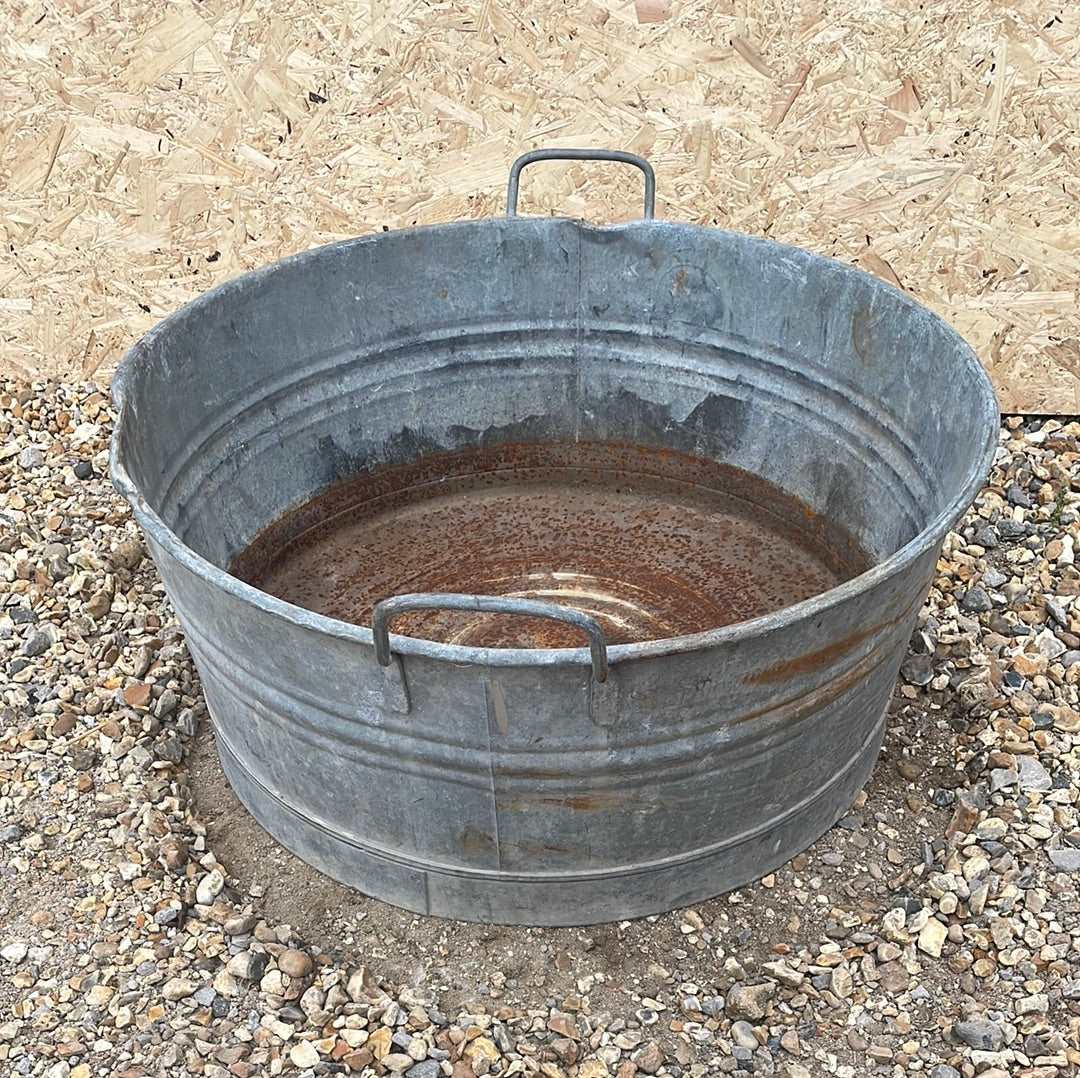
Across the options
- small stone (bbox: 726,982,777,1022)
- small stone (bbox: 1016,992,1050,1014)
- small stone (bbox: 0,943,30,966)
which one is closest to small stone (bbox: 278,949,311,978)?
small stone (bbox: 0,943,30,966)

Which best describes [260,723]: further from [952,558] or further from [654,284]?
[952,558]

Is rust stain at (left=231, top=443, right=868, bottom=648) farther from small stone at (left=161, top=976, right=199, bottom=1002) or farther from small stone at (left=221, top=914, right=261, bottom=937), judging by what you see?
small stone at (left=161, top=976, right=199, bottom=1002)

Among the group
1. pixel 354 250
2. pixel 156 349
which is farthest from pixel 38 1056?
pixel 354 250

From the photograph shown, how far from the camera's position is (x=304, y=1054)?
1.76 metres

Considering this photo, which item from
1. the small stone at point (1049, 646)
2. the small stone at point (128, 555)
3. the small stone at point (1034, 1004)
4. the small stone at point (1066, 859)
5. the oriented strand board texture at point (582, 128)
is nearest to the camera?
the small stone at point (1034, 1004)

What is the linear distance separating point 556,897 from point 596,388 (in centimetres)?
122

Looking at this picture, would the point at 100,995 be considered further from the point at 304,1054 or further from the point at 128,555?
the point at 128,555

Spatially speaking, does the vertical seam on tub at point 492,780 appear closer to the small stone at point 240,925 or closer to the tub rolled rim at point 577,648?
the tub rolled rim at point 577,648

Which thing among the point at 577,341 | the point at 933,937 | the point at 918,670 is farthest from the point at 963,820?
the point at 577,341

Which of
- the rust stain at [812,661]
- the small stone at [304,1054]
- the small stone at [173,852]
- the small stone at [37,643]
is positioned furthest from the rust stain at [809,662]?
the small stone at [37,643]

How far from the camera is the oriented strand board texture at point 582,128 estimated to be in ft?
9.43

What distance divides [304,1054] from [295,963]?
0.49ft

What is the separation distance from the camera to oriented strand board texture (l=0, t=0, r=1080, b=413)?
2873mm

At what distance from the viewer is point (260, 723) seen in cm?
185
